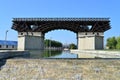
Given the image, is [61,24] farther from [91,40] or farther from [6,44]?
[6,44]

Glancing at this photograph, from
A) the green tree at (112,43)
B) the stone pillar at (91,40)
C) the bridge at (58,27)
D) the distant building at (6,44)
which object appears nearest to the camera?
the stone pillar at (91,40)

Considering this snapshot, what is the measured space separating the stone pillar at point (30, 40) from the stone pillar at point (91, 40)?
15.4 m

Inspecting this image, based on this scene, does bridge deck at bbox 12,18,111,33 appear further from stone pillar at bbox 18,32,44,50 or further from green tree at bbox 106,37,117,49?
green tree at bbox 106,37,117,49

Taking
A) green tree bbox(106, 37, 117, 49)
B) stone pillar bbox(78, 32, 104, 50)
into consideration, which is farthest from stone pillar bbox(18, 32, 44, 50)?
green tree bbox(106, 37, 117, 49)

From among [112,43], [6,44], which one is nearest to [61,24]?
[6,44]

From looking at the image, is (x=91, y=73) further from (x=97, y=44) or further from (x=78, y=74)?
(x=97, y=44)

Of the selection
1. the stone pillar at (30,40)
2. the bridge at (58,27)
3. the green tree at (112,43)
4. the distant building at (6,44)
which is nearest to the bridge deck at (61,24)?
the bridge at (58,27)

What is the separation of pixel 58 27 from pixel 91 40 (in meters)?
14.5

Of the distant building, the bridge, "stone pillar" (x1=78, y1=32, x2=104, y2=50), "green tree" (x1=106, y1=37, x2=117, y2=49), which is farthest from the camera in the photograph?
"green tree" (x1=106, y1=37, x2=117, y2=49)

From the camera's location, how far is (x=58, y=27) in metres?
83.1

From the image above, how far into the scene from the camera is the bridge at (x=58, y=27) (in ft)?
260

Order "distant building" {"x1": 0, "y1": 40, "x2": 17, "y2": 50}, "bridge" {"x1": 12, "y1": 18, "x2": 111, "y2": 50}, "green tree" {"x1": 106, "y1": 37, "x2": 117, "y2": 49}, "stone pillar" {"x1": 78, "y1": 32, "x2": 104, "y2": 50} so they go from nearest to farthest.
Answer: "stone pillar" {"x1": 78, "y1": 32, "x2": 104, "y2": 50} < "bridge" {"x1": 12, "y1": 18, "x2": 111, "y2": 50} < "distant building" {"x1": 0, "y1": 40, "x2": 17, "y2": 50} < "green tree" {"x1": 106, "y1": 37, "x2": 117, "y2": 49}

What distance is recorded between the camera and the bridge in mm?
79188

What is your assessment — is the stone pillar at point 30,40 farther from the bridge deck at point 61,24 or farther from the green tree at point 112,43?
the green tree at point 112,43
